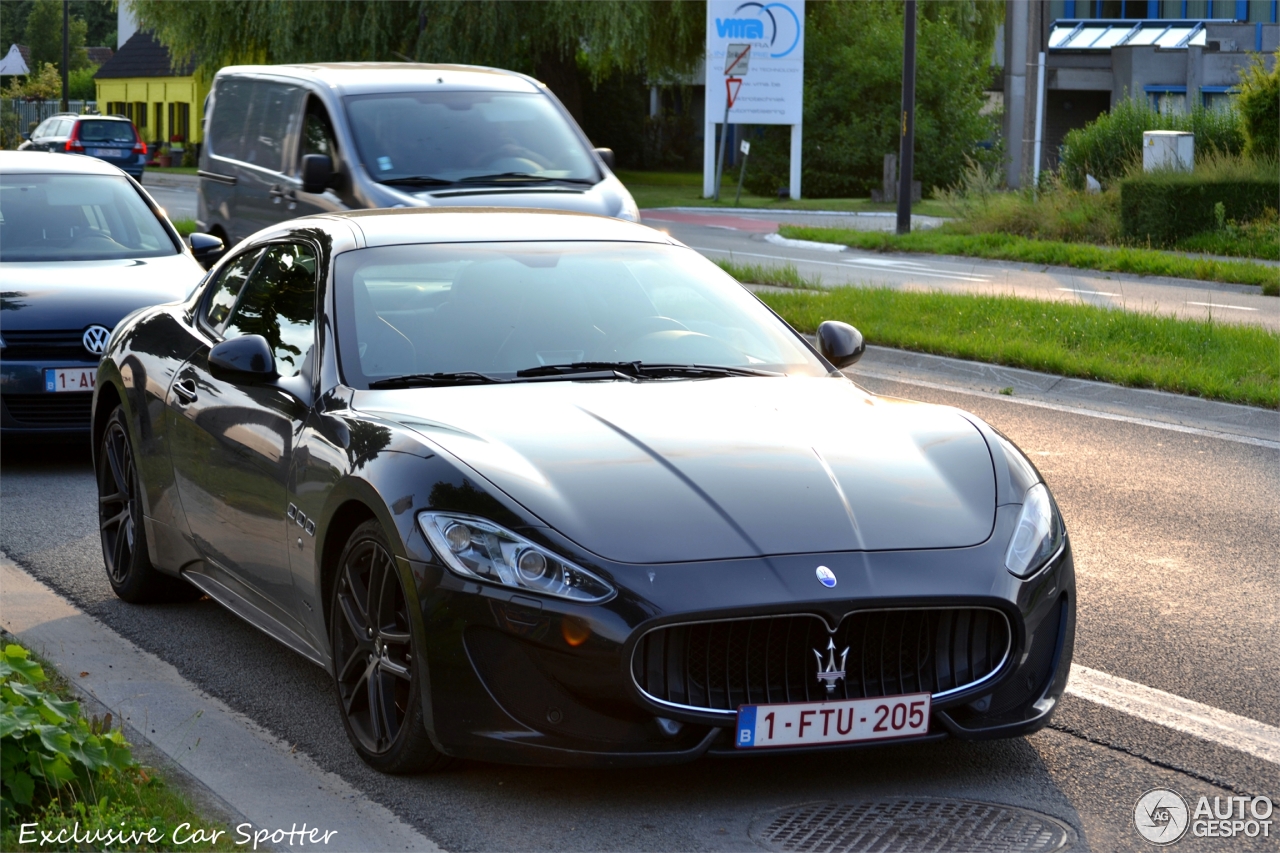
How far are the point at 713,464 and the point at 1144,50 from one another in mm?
60595

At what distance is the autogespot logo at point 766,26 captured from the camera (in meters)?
38.8

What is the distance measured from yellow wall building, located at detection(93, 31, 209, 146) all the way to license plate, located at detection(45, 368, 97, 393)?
191 ft

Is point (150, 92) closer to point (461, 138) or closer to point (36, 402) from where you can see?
point (461, 138)

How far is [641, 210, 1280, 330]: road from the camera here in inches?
650

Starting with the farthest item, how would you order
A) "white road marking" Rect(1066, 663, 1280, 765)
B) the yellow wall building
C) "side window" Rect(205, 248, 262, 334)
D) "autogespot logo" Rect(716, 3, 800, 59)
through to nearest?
the yellow wall building
"autogespot logo" Rect(716, 3, 800, 59)
"side window" Rect(205, 248, 262, 334)
"white road marking" Rect(1066, 663, 1280, 765)

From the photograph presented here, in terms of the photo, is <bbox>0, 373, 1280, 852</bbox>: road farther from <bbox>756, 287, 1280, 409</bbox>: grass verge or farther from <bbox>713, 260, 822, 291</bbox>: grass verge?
<bbox>713, 260, 822, 291</bbox>: grass verge

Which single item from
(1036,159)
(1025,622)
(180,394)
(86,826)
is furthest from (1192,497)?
(1036,159)

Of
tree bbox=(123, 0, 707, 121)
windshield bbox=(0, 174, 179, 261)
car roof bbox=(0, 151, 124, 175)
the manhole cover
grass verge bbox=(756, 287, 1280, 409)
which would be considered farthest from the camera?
tree bbox=(123, 0, 707, 121)

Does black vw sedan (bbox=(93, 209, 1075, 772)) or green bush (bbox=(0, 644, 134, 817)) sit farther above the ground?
black vw sedan (bbox=(93, 209, 1075, 772))

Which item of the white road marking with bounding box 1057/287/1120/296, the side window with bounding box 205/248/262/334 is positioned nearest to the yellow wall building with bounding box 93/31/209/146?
the white road marking with bounding box 1057/287/1120/296

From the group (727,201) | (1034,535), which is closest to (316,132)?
(1034,535)

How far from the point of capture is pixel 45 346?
356 inches

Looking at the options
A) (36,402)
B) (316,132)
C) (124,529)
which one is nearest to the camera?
(124,529)

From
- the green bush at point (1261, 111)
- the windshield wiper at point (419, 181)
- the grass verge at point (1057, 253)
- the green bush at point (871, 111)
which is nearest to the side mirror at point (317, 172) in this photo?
the windshield wiper at point (419, 181)
